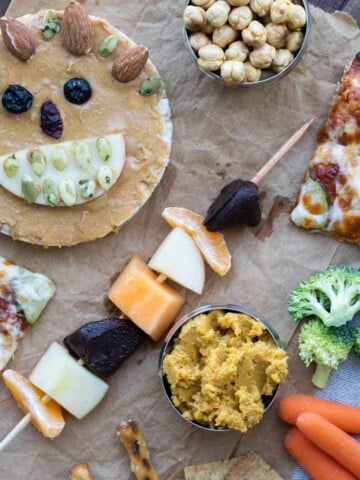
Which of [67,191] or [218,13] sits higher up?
[218,13]

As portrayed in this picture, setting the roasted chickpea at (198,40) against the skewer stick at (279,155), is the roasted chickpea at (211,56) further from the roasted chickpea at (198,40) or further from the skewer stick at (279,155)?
the skewer stick at (279,155)

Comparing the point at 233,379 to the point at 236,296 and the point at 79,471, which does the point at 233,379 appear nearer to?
the point at 236,296

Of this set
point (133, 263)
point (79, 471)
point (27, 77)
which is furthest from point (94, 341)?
point (27, 77)

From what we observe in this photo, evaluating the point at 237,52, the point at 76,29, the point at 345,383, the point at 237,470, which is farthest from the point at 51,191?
the point at 345,383

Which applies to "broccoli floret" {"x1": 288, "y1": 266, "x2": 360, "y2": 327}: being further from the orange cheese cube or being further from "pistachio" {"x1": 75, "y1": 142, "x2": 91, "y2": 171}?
"pistachio" {"x1": 75, "y1": 142, "x2": 91, "y2": 171}

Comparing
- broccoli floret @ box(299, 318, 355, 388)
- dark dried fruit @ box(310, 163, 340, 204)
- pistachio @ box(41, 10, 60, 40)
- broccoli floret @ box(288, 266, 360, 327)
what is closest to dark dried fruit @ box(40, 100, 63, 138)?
pistachio @ box(41, 10, 60, 40)

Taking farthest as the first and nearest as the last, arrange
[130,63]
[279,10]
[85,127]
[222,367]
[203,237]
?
[203,237], [85,127], [130,63], [279,10], [222,367]

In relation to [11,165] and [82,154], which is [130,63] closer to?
[82,154]
